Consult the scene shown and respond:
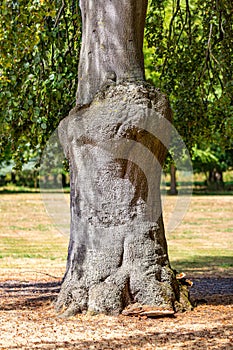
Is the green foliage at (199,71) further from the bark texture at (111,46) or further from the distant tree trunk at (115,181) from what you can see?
the distant tree trunk at (115,181)

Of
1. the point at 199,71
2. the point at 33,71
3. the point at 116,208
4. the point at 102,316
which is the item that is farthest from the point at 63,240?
the point at 102,316

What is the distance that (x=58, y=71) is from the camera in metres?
8.67

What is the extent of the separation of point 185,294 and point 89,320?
3.82 ft

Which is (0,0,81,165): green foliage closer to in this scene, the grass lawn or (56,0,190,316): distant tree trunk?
(56,0,190,316): distant tree trunk

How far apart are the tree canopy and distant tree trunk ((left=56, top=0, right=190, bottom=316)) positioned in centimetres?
107

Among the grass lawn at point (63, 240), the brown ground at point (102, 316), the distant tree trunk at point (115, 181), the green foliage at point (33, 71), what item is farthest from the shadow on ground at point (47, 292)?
the green foliage at point (33, 71)

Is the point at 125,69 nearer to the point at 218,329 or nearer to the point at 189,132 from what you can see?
the point at 218,329

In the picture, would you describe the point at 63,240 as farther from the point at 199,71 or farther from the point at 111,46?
the point at 111,46

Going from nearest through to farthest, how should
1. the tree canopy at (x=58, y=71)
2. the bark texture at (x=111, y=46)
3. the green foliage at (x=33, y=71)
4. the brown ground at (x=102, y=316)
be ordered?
the brown ground at (x=102, y=316)
the bark texture at (x=111, y=46)
the green foliage at (x=33, y=71)
the tree canopy at (x=58, y=71)

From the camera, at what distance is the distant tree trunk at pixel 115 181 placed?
21.4 ft

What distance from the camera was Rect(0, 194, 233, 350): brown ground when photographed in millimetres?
5496

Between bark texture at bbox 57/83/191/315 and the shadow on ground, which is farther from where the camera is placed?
the shadow on ground

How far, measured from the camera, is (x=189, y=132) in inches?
415

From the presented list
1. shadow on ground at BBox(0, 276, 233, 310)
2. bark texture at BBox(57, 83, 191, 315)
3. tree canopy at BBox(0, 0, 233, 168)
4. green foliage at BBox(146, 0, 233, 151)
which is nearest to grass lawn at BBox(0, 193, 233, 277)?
shadow on ground at BBox(0, 276, 233, 310)
